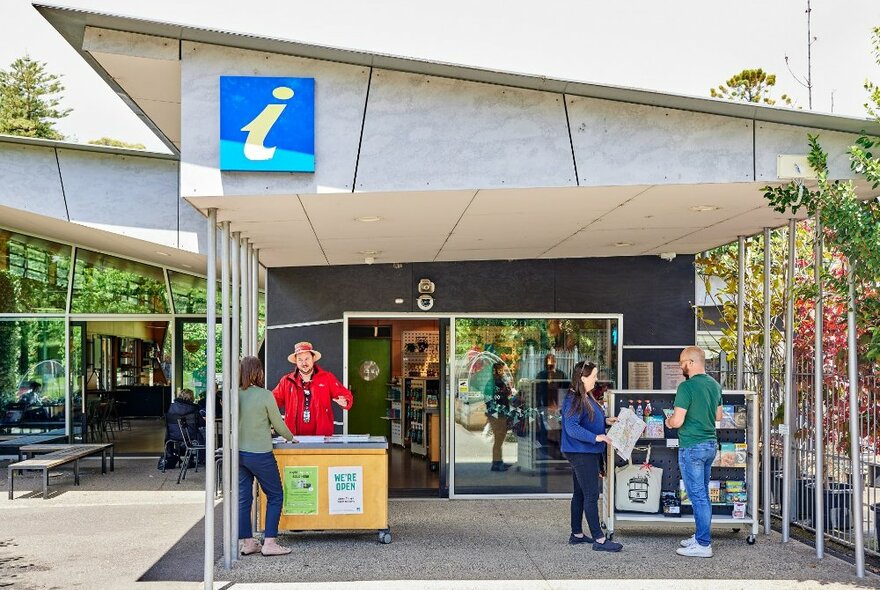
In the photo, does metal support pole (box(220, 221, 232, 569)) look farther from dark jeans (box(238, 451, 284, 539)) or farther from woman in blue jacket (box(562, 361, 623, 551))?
woman in blue jacket (box(562, 361, 623, 551))

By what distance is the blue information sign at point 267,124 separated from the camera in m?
6.96

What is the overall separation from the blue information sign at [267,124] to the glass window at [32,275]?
952 centimetres

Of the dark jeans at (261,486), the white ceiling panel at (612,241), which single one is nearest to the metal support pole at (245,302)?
the dark jeans at (261,486)

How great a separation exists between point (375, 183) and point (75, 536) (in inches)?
190

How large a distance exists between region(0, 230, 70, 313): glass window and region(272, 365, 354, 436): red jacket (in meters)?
7.94

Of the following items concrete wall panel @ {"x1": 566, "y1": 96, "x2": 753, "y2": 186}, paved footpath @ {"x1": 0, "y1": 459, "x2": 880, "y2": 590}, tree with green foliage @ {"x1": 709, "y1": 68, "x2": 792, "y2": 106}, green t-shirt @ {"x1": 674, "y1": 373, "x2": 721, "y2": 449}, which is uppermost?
tree with green foliage @ {"x1": 709, "y1": 68, "x2": 792, "y2": 106}

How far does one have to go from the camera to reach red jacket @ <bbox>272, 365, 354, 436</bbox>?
29.2 feet

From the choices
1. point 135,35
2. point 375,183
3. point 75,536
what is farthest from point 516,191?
point 75,536

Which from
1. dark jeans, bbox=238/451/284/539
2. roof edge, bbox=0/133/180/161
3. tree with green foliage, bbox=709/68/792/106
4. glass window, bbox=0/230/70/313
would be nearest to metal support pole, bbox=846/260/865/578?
dark jeans, bbox=238/451/284/539

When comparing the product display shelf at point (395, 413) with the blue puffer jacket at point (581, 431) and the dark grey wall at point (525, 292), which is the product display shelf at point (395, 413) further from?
the blue puffer jacket at point (581, 431)

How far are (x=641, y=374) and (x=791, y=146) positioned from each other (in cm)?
471

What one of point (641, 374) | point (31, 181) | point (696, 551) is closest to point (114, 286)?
point (31, 181)

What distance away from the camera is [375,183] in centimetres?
707

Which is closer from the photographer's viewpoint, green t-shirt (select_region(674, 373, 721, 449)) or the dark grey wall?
green t-shirt (select_region(674, 373, 721, 449))
